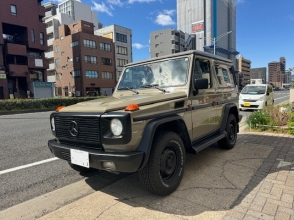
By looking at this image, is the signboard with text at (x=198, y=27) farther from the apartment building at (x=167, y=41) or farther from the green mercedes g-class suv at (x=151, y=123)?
the green mercedes g-class suv at (x=151, y=123)

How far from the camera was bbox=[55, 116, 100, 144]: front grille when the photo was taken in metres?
2.54

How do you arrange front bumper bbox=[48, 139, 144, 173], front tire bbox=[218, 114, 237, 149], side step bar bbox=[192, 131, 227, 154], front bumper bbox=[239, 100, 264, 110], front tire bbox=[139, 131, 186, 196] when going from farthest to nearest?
front bumper bbox=[239, 100, 264, 110] < front tire bbox=[218, 114, 237, 149] < side step bar bbox=[192, 131, 227, 154] < front tire bbox=[139, 131, 186, 196] < front bumper bbox=[48, 139, 144, 173]

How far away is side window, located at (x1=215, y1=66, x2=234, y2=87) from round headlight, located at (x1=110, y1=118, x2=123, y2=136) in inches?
113

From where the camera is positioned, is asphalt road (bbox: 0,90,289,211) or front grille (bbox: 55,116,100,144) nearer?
front grille (bbox: 55,116,100,144)

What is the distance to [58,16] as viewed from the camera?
53.5 meters

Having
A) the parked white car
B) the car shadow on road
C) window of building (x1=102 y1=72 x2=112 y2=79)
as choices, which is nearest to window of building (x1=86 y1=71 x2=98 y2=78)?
window of building (x1=102 y1=72 x2=112 y2=79)

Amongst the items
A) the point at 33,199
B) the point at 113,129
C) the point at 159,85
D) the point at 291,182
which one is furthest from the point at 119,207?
the point at 291,182

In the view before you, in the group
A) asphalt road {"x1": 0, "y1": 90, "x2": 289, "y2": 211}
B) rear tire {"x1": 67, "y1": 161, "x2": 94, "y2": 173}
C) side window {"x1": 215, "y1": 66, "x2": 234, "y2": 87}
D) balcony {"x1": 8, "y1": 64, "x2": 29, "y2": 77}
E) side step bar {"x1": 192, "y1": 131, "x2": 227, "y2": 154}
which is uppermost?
balcony {"x1": 8, "y1": 64, "x2": 29, "y2": 77}

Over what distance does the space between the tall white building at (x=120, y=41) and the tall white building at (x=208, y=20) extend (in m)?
36.3

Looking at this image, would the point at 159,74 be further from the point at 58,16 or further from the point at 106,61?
the point at 58,16

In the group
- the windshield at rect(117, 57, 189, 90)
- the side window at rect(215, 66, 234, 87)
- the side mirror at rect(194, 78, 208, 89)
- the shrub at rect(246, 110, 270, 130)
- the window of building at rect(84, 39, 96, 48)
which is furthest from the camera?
the window of building at rect(84, 39, 96, 48)

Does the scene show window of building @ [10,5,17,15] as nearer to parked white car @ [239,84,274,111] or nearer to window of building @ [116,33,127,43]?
window of building @ [116,33,127,43]

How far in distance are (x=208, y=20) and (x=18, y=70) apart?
76190 mm

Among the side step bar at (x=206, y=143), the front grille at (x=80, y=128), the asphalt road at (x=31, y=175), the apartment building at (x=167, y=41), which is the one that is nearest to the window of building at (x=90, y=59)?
the apartment building at (x=167, y=41)
